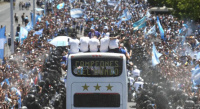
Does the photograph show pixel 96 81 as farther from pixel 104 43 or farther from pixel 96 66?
pixel 104 43

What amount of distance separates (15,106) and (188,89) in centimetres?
759

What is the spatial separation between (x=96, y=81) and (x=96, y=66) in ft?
1.57

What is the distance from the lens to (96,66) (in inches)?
722

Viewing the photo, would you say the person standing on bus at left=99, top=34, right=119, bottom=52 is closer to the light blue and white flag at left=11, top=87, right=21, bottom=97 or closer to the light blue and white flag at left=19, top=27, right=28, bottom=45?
the light blue and white flag at left=11, top=87, right=21, bottom=97

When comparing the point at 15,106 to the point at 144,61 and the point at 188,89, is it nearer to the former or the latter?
the point at 188,89

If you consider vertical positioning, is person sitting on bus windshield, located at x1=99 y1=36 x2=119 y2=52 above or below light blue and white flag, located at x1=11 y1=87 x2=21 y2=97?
above

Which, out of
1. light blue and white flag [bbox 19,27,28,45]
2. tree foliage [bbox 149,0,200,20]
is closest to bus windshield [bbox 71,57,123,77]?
light blue and white flag [bbox 19,27,28,45]

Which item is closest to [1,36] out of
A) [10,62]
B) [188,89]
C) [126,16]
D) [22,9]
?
[10,62]

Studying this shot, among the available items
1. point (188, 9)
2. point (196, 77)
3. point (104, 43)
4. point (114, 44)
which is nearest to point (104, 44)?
point (104, 43)

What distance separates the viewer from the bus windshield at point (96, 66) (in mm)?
18255

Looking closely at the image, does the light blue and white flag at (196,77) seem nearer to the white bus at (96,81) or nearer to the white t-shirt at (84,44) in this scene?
the white bus at (96,81)

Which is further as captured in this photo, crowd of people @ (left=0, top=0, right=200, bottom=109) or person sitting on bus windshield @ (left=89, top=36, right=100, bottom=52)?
crowd of people @ (left=0, top=0, right=200, bottom=109)

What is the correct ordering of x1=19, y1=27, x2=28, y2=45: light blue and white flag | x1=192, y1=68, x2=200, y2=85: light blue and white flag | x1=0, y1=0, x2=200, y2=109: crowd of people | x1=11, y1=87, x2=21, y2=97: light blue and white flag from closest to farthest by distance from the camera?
1. x1=0, y1=0, x2=200, y2=109: crowd of people
2. x1=11, y1=87, x2=21, y2=97: light blue and white flag
3. x1=192, y1=68, x2=200, y2=85: light blue and white flag
4. x1=19, y1=27, x2=28, y2=45: light blue and white flag

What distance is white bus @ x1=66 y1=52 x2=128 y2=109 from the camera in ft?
59.9
